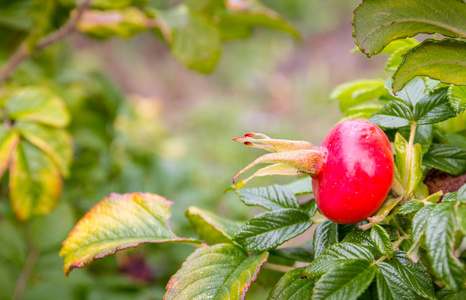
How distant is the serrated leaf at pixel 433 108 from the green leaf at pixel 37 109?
0.89 metres

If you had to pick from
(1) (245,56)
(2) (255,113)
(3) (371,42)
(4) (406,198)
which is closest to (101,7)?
(3) (371,42)

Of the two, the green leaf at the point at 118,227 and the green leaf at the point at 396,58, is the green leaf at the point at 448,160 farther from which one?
the green leaf at the point at 118,227

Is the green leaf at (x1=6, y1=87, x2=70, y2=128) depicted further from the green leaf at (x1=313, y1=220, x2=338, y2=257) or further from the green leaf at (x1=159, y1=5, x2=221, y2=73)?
the green leaf at (x1=313, y1=220, x2=338, y2=257)

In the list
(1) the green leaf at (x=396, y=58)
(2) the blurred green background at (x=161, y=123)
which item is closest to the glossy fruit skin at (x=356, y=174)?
(1) the green leaf at (x=396, y=58)

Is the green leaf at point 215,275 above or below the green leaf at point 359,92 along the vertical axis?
below

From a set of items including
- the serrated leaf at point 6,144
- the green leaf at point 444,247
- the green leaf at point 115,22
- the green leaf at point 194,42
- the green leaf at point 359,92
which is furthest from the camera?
the green leaf at point 115,22

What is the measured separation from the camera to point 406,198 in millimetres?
554

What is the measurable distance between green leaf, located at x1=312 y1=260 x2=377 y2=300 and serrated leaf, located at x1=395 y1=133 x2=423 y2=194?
13 centimetres

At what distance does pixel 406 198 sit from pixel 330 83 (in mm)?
4649

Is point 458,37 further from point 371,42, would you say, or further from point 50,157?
point 50,157

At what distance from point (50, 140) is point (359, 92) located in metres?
0.83

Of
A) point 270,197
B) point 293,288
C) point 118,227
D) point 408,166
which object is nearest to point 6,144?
point 118,227

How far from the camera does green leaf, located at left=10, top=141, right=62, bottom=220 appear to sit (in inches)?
42.1

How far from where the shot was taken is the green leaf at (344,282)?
1.52ft
